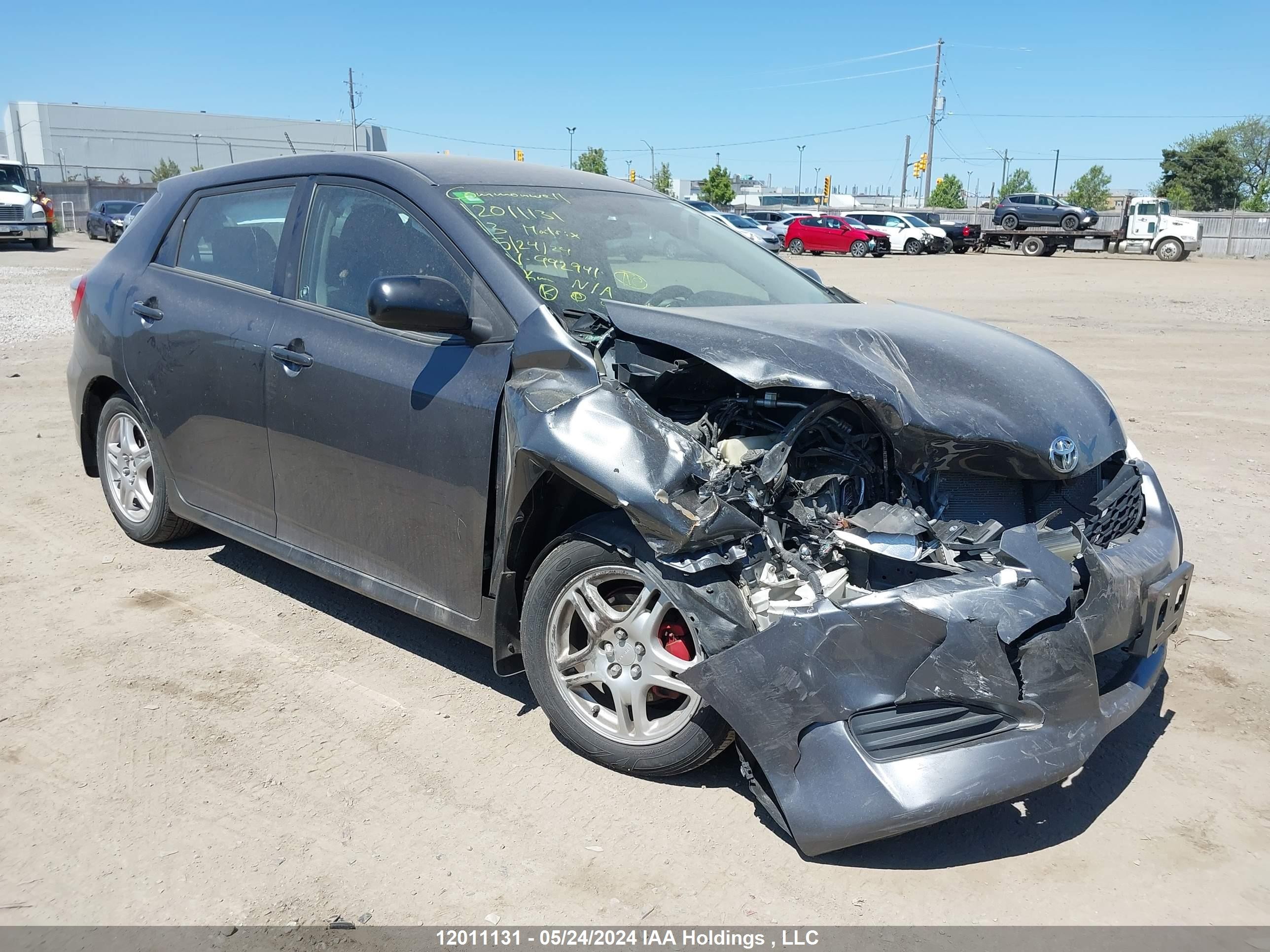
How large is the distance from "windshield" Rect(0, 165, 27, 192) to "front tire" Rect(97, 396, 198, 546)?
99.8 feet

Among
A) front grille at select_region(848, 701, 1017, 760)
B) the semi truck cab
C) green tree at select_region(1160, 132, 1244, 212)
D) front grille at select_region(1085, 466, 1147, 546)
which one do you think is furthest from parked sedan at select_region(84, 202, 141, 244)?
green tree at select_region(1160, 132, 1244, 212)

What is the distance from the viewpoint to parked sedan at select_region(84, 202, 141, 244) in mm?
35625

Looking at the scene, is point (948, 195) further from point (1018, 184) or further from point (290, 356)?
point (290, 356)

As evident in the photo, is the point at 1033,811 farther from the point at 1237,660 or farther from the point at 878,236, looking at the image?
the point at 878,236

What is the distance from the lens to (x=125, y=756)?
3.33 metres

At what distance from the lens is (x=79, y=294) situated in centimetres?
526

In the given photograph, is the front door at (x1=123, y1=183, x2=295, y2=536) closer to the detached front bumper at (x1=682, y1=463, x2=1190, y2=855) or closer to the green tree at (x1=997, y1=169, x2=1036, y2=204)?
the detached front bumper at (x1=682, y1=463, x2=1190, y2=855)

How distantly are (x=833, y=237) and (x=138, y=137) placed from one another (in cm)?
8116

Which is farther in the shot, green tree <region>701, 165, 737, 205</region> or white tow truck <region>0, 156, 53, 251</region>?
green tree <region>701, 165, 737, 205</region>

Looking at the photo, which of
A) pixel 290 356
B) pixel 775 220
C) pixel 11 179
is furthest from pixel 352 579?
pixel 775 220

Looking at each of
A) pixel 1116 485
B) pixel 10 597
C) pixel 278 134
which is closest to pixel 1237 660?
pixel 1116 485

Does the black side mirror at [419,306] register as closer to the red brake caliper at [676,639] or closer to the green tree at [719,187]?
the red brake caliper at [676,639]

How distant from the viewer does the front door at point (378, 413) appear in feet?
11.1

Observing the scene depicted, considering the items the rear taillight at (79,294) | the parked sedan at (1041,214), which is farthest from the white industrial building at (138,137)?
the rear taillight at (79,294)
